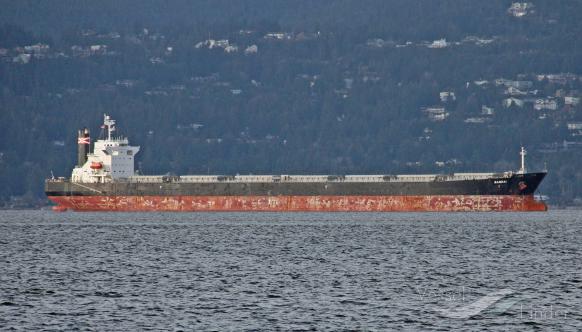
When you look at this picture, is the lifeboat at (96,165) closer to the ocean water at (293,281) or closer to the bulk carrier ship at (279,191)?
the bulk carrier ship at (279,191)

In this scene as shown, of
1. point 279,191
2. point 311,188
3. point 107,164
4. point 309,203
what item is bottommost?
point 309,203

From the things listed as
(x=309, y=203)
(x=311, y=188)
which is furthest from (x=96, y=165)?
(x=311, y=188)

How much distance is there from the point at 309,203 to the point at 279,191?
2649mm

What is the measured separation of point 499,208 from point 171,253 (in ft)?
161

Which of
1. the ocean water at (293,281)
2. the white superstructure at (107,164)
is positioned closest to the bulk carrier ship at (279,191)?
the white superstructure at (107,164)

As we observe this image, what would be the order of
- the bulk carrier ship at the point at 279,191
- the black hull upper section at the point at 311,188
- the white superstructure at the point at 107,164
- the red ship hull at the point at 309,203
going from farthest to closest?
the white superstructure at the point at 107,164, the red ship hull at the point at 309,203, the bulk carrier ship at the point at 279,191, the black hull upper section at the point at 311,188

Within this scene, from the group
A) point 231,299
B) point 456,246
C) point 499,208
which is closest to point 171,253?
point 456,246

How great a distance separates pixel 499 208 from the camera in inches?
4400

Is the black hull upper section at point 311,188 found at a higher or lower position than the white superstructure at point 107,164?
lower

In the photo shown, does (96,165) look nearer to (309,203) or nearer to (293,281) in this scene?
(309,203)

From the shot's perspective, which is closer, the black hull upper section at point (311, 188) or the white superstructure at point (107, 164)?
the black hull upper section at point (311, 188)

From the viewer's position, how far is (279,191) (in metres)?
Result: 116

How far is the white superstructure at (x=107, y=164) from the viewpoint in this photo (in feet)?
407

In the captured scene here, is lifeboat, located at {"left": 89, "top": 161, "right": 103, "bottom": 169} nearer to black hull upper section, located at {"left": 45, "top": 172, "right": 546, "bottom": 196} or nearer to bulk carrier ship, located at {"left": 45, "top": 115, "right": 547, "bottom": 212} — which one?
bulk carrier ship, located at {"left": 45, "top": 115, "right": 547, "bottom": 212}
